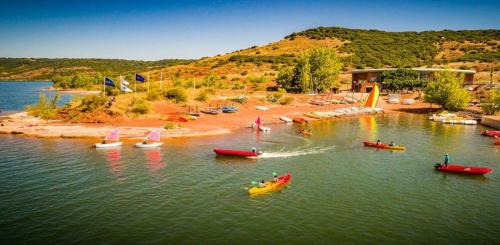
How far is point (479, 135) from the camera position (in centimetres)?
7138

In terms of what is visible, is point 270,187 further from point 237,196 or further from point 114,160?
point 114,160

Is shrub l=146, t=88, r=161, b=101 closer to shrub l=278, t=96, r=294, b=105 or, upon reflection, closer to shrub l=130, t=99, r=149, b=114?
shrub l=130, t=99, r=149, b=114

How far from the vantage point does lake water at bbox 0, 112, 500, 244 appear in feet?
97.3

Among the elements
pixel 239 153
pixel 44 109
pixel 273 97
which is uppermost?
pixel 273 97

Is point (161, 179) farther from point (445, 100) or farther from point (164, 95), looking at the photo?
point (445, 100)

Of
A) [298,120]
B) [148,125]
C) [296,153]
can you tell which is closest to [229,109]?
[298,120]

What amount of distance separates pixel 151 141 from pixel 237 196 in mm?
26548

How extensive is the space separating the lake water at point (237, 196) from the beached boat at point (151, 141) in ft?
7.12

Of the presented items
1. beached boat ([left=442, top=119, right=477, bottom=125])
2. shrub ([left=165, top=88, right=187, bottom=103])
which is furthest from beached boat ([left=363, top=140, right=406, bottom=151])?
shrub ([left=165, top=88, right=187, bottom=103])

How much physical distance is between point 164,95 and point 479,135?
72368 millimetres

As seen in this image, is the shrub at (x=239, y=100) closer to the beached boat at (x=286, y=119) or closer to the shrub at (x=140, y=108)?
the beached boat at (x=286, y=119)

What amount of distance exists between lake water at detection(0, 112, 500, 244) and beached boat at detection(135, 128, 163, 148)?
2.17 m

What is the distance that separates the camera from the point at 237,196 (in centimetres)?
3719

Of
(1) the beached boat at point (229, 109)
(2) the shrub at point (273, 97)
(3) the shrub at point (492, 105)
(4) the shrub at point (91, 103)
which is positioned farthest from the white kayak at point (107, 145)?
(3) the shrub at point (492, 105)
